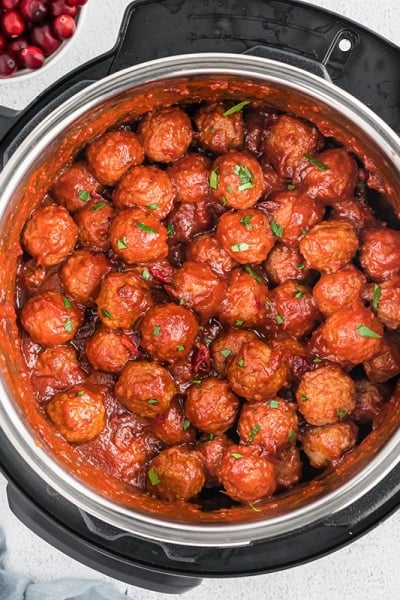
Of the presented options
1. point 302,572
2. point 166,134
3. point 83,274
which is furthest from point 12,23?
point 302,572

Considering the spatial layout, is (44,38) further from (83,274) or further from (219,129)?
(83,274)

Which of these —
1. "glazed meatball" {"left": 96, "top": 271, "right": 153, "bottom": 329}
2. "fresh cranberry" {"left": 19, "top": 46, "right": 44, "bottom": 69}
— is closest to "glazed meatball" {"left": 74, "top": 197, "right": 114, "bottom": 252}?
"glazed meatball" {"left": 96, "top": 271, "right": 153, "bottom": 329}

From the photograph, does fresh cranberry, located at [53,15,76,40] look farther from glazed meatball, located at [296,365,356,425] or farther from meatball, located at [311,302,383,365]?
glazed meatball, located at [296,365,356,425]

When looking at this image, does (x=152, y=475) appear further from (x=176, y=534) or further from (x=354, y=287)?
(x=354, y=287)

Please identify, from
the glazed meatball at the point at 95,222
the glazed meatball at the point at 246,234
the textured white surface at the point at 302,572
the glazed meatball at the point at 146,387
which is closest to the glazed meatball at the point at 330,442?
the glazed meatball at the point at 146,387

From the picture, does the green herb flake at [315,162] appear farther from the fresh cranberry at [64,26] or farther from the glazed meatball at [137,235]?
the fresh cranberry at [64,26]

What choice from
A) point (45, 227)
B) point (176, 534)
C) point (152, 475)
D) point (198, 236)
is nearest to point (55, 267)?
point (45, 227)
